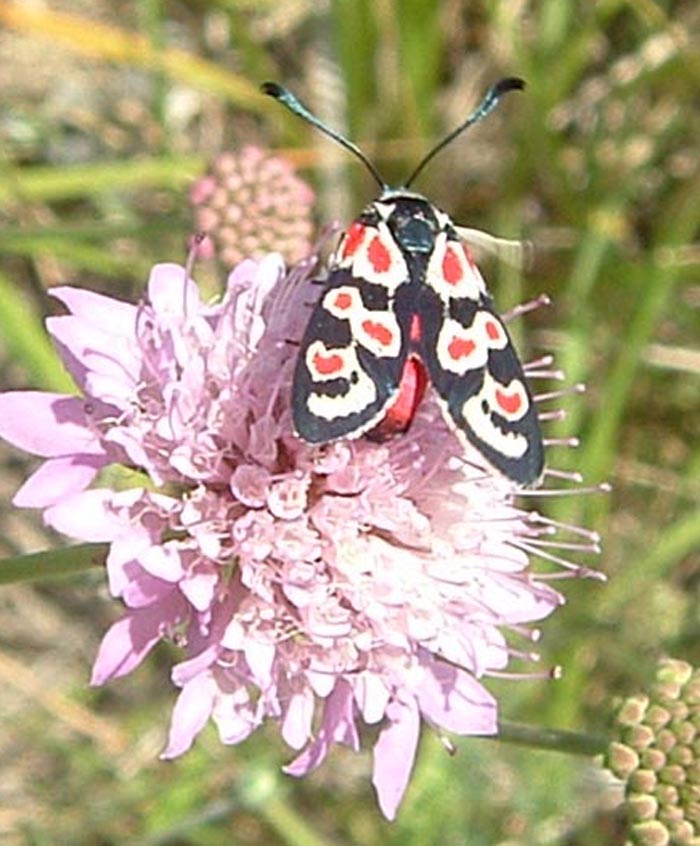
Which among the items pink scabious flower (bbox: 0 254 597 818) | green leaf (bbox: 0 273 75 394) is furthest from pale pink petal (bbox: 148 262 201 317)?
green leaf (bbox: 0 273 75 394)

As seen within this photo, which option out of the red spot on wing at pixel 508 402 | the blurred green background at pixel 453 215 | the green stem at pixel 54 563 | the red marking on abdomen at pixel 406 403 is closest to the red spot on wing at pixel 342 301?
the red marking on abdomen at pixel 406 403

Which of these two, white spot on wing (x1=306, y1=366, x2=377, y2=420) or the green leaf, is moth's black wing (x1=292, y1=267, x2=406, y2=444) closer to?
white spot on wing (x1=306, y1=366, x2=377, y2=420)

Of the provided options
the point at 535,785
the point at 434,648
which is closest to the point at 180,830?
the point at 535,785

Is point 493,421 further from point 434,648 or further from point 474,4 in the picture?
point 474,4

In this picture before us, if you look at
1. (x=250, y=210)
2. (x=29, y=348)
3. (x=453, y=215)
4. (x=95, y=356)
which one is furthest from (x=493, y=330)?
(x=453, y=215)

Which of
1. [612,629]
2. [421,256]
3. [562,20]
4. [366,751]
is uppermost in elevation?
[562,20]
